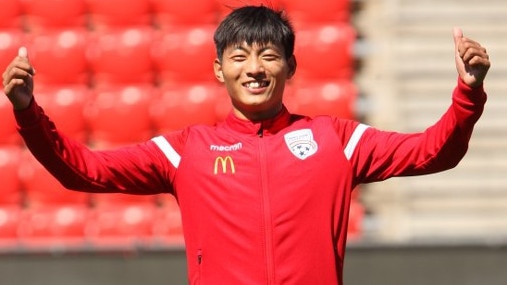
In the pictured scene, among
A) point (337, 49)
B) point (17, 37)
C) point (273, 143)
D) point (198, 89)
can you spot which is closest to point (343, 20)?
point (337, 49)

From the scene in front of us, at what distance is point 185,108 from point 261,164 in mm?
4087

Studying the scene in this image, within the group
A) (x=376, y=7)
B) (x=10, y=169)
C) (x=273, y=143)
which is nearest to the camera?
(x=273, y=143)

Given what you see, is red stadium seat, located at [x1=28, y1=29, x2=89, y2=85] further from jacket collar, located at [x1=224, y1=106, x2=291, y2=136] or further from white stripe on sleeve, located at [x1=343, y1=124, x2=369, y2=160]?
white stripe on sleeve, located at [x1=343, y1=124, x2=369, y2=160]

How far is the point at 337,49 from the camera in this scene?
784cm

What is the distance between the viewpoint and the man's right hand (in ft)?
11.0

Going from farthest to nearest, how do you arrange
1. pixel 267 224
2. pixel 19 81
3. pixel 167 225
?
pixel 167 225, pixel 267 224, pixel 19 81

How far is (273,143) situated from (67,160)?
24.0 inches

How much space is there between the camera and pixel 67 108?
7.73m

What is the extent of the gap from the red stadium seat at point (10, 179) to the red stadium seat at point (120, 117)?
0.51m

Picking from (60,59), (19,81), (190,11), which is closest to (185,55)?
(190,11)

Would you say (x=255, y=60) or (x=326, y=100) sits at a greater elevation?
(x=255, y=60)

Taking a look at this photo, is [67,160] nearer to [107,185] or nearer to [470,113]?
[107,185]

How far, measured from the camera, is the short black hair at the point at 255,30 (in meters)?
3.69

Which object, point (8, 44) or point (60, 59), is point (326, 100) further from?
point (8, 44)
